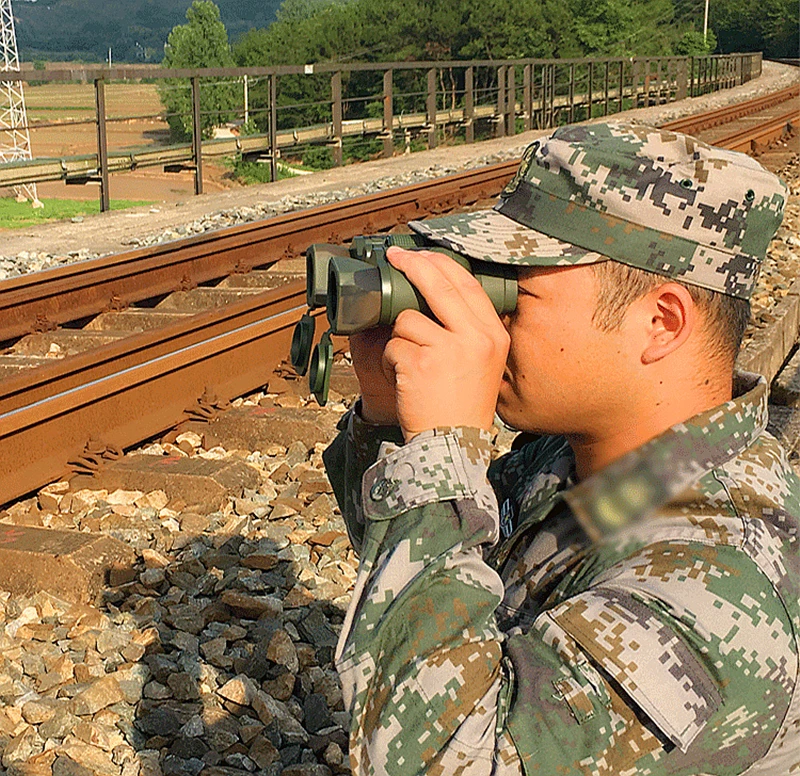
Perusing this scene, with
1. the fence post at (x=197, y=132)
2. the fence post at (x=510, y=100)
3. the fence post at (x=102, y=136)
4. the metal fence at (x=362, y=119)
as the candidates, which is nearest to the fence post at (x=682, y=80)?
the metal fence at (x=362, y=119)

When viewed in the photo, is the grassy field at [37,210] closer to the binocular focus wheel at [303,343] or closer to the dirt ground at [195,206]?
the dirt ground at [195,206]

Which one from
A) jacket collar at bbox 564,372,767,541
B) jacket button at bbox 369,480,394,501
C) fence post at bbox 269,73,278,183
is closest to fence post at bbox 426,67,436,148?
fence post at bbox 269,73,278,183

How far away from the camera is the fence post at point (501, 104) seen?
22.7 metres

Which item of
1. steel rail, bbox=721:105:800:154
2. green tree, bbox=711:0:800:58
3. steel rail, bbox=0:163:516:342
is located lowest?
steel rail, bbox=0:163:516:342

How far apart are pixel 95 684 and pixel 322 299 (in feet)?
4.79

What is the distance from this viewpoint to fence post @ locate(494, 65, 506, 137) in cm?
2269

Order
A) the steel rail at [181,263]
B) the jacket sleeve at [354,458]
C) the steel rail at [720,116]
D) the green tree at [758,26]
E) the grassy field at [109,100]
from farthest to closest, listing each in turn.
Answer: the grassy field at [109,100]
the green tree at [758,26]
the steel rail at [720,116]
the steel rail at [181,263]
the jacket sleeve at [354,458]

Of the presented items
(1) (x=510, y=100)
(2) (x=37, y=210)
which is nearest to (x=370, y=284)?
(1) (x=510, y=100)

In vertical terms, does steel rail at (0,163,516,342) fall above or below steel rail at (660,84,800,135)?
below

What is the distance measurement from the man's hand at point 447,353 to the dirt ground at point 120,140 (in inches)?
411

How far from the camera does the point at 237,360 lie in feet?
17.0

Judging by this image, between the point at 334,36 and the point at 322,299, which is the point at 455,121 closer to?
the point at 322,299

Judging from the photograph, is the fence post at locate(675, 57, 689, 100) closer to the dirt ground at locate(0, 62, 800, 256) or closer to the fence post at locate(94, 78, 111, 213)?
the dirt ground at locate(0, 62, 800, 256)

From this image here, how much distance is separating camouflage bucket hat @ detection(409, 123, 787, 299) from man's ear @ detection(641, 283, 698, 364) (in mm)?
21
